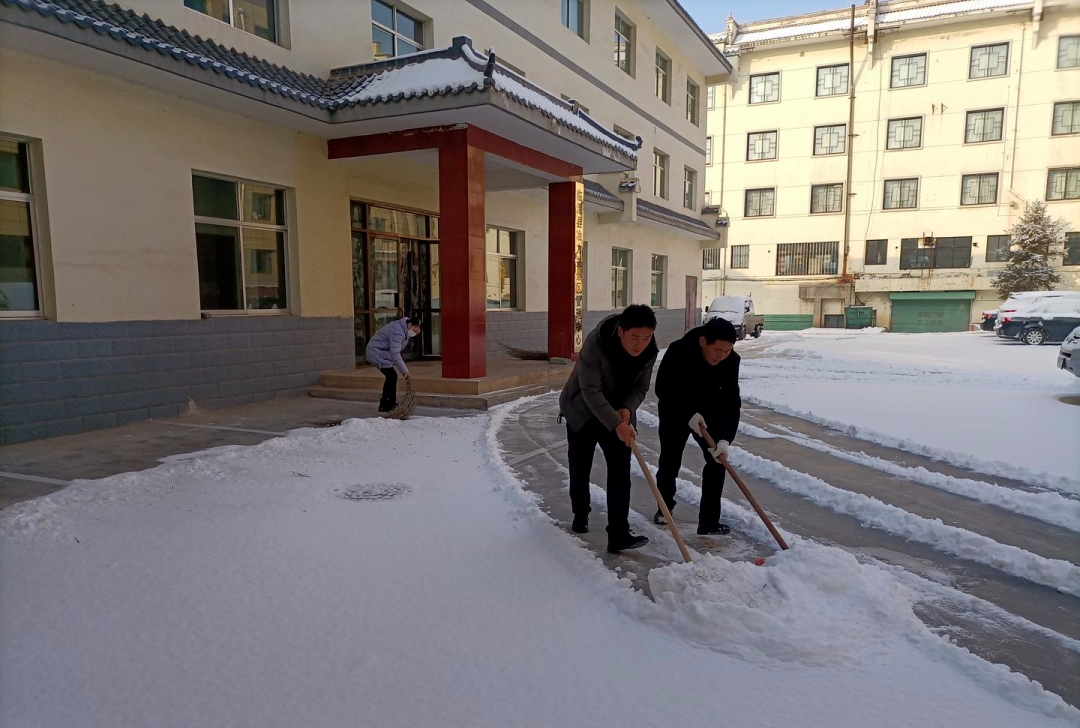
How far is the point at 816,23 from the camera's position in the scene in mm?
30781

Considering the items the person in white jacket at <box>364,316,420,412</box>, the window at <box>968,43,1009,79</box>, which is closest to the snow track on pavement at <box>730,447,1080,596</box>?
the person in white jacket at <box>364,316,420,412</box>

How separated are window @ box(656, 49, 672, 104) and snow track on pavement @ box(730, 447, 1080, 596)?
17654mm

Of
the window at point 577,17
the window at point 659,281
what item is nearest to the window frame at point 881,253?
the window at point 659,281

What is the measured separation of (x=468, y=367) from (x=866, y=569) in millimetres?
6110

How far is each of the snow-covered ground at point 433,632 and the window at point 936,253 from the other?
103 feet

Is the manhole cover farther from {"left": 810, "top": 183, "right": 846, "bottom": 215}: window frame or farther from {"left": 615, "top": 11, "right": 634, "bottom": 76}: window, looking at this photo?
{"left": 810, "top": 183, "right": 846, "bottom": 215}: window frame

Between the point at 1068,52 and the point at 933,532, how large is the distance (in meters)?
34.6

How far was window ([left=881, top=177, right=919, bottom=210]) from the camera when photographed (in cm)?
2962

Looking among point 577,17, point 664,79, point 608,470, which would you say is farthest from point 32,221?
point 664,79

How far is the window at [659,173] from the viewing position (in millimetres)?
19625

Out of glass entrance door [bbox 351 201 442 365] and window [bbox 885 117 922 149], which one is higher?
window [bbox 885 117 922 149]

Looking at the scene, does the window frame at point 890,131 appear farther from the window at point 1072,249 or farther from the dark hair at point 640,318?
the dark hair at point 640,318

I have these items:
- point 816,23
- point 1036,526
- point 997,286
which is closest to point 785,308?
point 997,286

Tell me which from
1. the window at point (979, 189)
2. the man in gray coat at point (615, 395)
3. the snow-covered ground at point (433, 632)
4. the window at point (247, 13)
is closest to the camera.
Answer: the snow-covered ground at point (433, 632)
